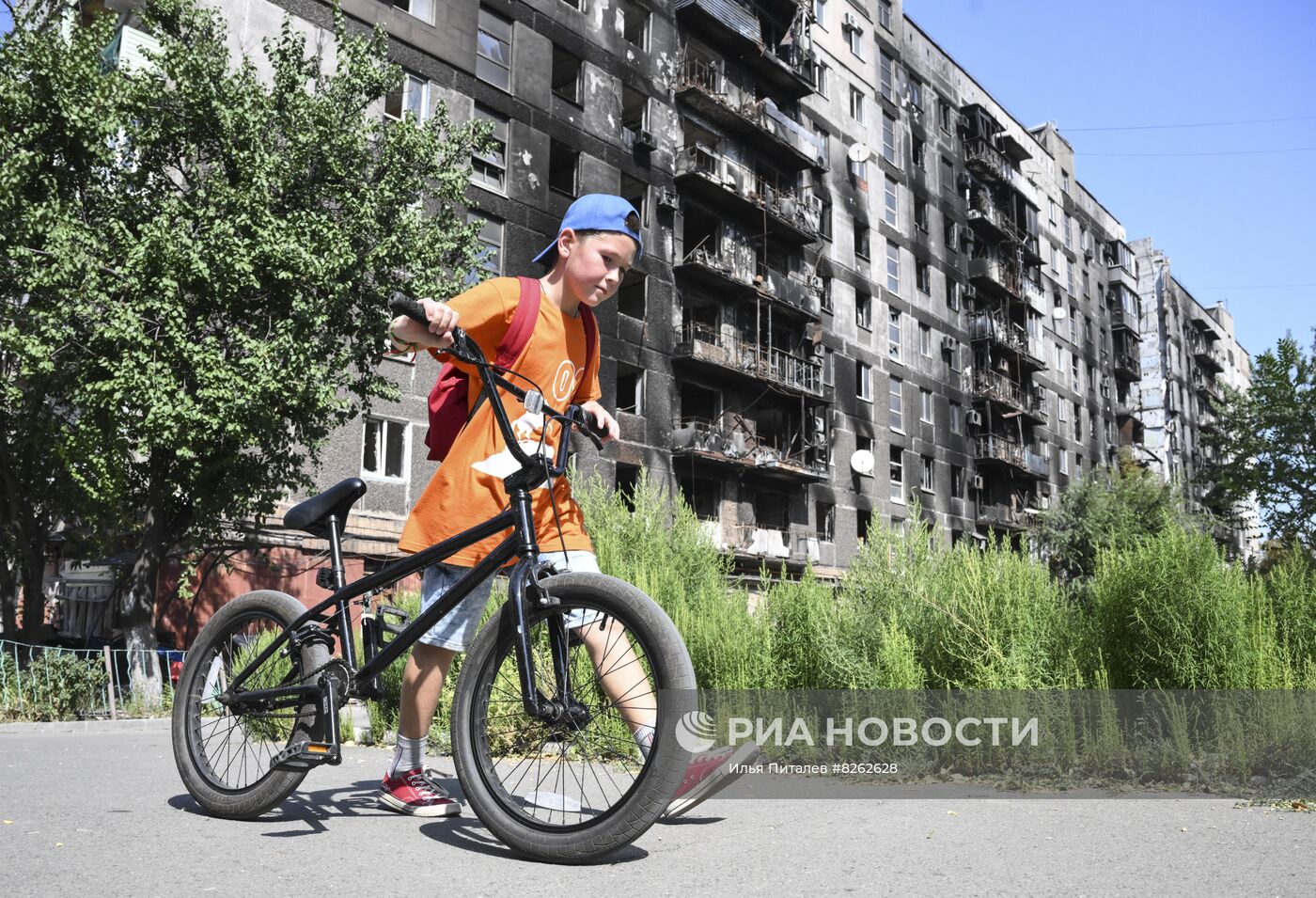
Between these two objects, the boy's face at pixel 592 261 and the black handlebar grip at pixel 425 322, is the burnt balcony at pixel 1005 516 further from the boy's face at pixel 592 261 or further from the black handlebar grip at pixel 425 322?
the black handlebar grip at pixel 425 322

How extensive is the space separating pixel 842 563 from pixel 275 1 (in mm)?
23142

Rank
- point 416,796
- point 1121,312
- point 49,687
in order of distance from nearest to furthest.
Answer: point 416,796 → point 49,687 → point 1121,312

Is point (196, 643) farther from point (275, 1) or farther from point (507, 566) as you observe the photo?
point (275, 1)

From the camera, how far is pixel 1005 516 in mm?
43844

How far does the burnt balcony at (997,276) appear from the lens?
4425 centimetres

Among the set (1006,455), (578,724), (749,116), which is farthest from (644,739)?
(1006,455)

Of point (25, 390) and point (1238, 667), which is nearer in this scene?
point (1238, 667)

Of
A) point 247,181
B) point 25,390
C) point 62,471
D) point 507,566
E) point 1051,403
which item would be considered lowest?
point 507,566

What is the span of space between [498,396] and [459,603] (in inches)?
29.7

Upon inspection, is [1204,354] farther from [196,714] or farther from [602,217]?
[196,714]

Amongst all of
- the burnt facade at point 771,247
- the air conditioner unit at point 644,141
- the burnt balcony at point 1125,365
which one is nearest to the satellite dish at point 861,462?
the burnt facade at point 771,247

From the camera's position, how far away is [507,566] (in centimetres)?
357

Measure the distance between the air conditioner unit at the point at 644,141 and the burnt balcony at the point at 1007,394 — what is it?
2009 centimetres

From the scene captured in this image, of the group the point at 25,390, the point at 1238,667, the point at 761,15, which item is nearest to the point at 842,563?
the point at 761,15
